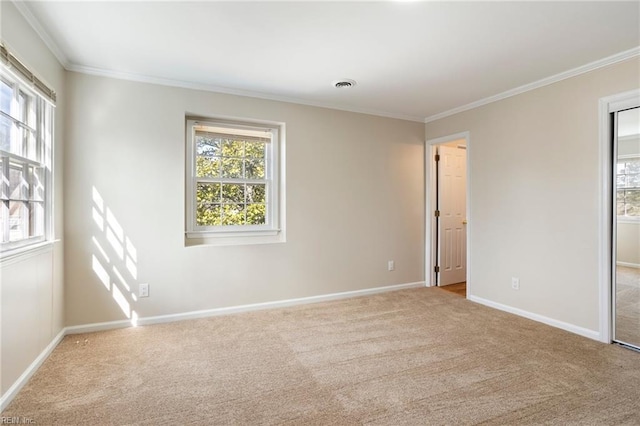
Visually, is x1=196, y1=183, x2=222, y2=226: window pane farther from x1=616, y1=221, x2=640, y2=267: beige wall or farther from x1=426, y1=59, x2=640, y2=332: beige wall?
x1=616, y1=221, x2=640, y2=267: beige wall

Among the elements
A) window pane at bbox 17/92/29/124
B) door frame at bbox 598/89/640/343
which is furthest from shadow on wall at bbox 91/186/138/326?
door frame at bbox 598/89/640/343

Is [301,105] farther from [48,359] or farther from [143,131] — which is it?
[48,359]

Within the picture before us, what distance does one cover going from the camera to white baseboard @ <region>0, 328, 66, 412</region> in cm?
191

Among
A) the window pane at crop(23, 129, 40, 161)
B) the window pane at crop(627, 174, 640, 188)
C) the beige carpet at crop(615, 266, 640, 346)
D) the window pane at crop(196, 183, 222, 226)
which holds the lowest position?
the beige carpet at crop(615, 266, 640, 346)

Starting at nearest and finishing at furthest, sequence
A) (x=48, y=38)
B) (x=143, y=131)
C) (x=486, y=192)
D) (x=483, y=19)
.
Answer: (x=483, y=19) → (x=48, y=38) → (x=143, y=131) → (x=486, y=192)

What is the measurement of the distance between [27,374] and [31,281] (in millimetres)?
599

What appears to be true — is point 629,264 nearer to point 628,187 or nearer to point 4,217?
point 628,187

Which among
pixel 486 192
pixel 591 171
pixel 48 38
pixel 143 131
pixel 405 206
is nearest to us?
pixel 48 38

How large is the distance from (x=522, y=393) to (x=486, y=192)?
2.37 meters

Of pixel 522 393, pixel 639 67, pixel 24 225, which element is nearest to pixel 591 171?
pixel 639 67

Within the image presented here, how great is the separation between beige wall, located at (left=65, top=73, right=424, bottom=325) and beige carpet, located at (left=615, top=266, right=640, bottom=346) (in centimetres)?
222

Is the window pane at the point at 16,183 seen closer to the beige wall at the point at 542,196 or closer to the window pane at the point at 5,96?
the window pane at the point at 5,96

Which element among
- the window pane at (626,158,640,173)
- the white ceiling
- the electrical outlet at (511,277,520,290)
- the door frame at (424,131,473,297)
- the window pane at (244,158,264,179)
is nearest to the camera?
the white ceiling

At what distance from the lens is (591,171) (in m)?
2.92
